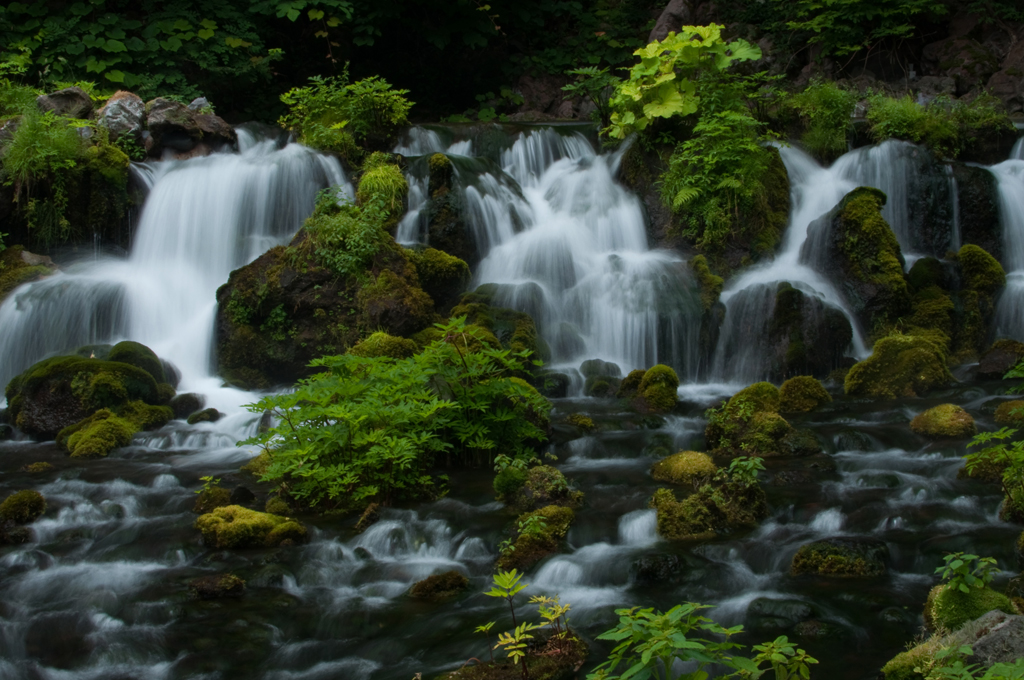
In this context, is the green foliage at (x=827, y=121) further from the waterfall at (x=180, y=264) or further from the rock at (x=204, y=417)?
the rock at (x=204, y=417)

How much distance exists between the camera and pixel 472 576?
539cm

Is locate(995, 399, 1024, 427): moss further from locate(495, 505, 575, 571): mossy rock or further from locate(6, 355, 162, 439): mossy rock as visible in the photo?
locate(6, 355, 162, 439): mossy rock

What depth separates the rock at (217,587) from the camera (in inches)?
201

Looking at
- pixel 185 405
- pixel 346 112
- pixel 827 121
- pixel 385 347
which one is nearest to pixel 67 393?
pixel 185 405

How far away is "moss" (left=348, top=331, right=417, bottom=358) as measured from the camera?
31.0 feet

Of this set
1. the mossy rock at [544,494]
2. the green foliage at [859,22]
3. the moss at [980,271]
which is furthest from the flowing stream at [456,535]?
the green foliage at [859,22]

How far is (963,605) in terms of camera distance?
A: 3.94m

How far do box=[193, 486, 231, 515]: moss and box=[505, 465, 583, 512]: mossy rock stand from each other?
2202 mm

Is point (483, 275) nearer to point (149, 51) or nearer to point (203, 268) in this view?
point (203, 268)

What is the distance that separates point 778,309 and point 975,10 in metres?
12.1

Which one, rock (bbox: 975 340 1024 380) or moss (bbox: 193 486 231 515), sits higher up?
rock (bbox: 975 340 1024 380)

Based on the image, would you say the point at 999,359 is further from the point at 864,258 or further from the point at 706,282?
the point at 706,282

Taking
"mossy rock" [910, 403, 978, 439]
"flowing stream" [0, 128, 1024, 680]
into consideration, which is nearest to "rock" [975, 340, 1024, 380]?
"flowing stream" [0, 128, 1024, 680]

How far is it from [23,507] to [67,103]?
9.66 metres
